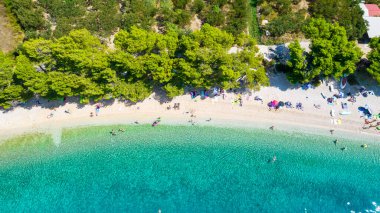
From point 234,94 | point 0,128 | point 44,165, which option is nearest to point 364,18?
point 234,94

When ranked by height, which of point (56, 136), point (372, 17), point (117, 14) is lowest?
point (56, 136)

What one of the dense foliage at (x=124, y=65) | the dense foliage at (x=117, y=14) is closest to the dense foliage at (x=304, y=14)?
the dense foliage at (x=117, y=14)

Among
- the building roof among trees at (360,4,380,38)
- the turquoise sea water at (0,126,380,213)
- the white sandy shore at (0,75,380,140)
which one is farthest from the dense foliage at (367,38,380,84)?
the turquoise sea water at (0,126,380,213)

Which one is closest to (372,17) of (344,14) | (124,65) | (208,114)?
(344,14)

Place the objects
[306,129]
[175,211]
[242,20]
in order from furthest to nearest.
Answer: [242,20] < [306,129] < [175,211]

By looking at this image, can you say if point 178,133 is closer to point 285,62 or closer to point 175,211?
point 175,211

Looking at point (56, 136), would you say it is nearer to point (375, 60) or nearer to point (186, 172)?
point (186, 172)

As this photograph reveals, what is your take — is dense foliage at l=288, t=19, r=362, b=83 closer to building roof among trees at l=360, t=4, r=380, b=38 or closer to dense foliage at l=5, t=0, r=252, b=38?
building roof among trees at l=360, t=4, r=380, b=38
